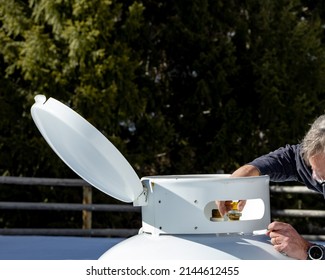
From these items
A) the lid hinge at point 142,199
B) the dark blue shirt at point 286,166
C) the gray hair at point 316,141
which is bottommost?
the lid hinge at point 142,199

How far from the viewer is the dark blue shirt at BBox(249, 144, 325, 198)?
246cm

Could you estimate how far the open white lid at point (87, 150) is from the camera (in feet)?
6.77

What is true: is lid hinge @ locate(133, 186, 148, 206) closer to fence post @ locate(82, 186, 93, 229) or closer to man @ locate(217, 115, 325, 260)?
man @ locate(217, 115, 325, 260)

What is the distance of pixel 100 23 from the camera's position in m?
8.10

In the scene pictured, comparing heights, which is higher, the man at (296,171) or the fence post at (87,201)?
the man at (296,171)

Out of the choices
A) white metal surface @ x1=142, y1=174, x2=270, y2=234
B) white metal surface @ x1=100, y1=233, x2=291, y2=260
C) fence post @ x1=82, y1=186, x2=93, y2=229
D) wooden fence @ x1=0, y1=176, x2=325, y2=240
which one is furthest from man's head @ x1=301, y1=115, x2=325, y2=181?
fence post @ x1=82, y1=186, x2=93, y2=229

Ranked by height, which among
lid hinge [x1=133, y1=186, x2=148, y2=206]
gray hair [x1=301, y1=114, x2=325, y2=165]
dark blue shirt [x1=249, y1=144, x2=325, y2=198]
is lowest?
lid hinge [x1=133, y1=186, x2=148, y2=206]

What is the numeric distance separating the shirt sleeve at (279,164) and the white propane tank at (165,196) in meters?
0.26

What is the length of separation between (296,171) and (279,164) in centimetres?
10

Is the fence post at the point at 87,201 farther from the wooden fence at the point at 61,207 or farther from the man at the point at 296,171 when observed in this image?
the man at the point at 296,171

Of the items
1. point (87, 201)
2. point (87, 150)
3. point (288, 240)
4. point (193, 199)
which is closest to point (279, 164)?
point (288, 240)

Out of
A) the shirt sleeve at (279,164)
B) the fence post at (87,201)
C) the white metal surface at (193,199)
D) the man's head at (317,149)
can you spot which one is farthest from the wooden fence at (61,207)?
the white metal surface at (193,199)

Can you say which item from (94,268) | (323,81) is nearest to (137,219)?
(323,81)

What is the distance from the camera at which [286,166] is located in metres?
2.53
